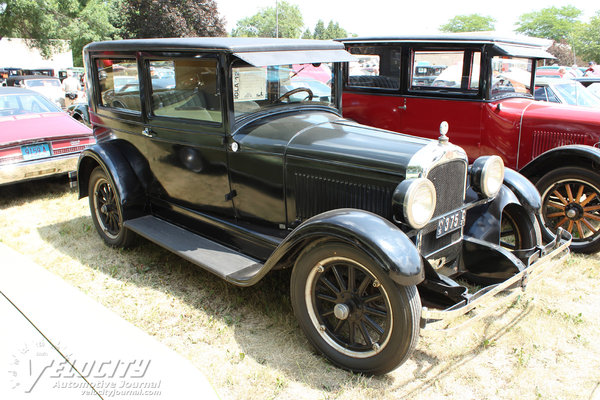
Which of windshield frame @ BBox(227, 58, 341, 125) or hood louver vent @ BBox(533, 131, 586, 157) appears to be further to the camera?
hood louver vent @ BBox(533, 131, 586, 157)

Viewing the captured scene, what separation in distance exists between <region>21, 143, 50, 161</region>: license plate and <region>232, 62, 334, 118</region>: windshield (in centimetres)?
390

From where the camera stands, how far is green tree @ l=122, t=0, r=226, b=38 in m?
30.1

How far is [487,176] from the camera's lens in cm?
318

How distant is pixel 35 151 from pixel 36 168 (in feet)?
0.77

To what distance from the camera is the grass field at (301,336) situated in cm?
261

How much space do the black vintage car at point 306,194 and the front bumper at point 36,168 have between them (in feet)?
6.41

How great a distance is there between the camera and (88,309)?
6.34 feet

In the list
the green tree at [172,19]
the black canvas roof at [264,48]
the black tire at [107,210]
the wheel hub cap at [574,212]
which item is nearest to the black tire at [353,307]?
the black canvas roof at [264,48]

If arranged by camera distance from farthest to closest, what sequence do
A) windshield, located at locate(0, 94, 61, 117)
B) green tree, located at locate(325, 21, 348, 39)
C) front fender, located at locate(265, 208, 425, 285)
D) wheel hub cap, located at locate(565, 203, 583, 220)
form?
green tree, located at locate(325, 21, 348, 39), windshield, located at locate(0, 94, 61, 117), wheel hub cap, located at locate(565, 203, 583, 220), front fender, located at locate(265, 208, 425, 285)

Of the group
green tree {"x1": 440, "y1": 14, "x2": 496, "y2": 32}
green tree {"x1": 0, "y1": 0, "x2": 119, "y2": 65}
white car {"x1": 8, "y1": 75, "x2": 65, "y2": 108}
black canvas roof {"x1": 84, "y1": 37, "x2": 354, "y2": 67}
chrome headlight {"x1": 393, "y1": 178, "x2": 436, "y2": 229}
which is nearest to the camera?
chrome headlight {"x1": 393, "y1": 178, "x2": 436, "y2": 229}

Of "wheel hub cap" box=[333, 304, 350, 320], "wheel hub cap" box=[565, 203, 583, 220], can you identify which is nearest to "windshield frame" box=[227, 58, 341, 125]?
"wheel hub cap" box=[333, 304, 350, 320]

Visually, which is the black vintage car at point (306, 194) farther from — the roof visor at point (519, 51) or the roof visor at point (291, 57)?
the roof visor at point (519, 51)

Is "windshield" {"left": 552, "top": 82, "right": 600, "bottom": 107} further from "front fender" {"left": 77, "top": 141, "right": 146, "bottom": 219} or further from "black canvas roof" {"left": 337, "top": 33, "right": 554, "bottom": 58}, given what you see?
"front fender" {"left": 77, "top": 141, "right": 146, "bottom": 219}

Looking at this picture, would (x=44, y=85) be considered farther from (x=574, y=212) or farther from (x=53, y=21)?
(x=53, y=21)
